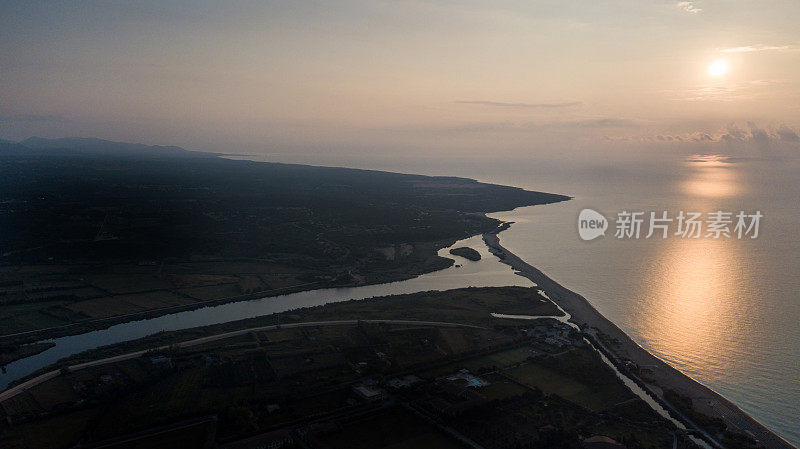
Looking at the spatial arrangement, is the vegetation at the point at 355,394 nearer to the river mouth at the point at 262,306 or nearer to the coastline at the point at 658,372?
the coastline at the point at 658,372

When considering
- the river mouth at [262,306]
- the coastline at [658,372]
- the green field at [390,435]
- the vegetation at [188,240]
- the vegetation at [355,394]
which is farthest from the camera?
the vegetation at [188,240]

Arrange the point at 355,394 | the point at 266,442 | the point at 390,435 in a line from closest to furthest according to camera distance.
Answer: the point at 266,442, the point at 390,435, the point at 355,394

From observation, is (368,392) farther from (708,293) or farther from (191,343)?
(708,293)

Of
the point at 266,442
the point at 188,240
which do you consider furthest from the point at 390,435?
the point at 188,240

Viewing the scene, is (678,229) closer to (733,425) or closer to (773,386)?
(773,386)

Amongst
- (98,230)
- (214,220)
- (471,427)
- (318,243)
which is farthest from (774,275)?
(98,230)

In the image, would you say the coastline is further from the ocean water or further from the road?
the road

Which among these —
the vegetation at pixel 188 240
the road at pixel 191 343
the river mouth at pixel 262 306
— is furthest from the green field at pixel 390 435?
the vegetation at pixel 188 240
